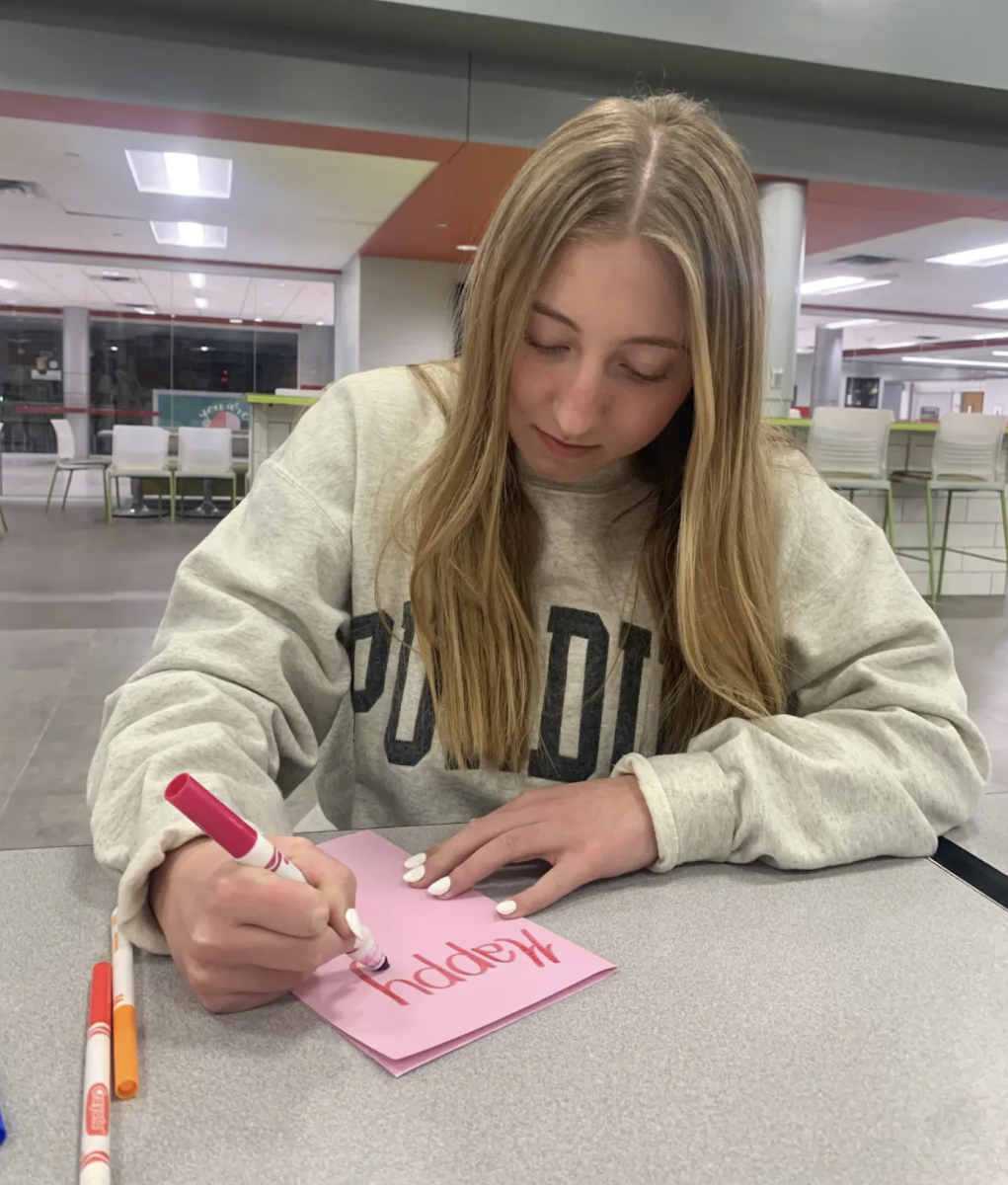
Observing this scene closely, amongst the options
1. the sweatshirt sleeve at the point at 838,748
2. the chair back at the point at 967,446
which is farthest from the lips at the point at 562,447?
the chair back at the point at 967,446

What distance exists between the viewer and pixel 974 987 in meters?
0.57

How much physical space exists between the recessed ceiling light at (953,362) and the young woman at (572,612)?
56.8 ft

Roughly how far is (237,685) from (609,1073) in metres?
0.41

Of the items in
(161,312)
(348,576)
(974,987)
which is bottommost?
(974,987)

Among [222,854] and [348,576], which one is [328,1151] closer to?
[222,854]

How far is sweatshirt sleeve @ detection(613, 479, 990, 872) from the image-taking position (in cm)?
72

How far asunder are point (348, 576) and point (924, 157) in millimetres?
6029

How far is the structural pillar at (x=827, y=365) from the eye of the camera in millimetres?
15578

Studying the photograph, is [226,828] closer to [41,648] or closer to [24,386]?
[41,648]

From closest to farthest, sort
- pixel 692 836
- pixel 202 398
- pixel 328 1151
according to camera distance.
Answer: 1. pixel 328 1151
2. pixel 692 836
3. pixel 202 398

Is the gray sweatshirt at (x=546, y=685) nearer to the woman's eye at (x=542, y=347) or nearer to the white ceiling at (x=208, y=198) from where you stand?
the woman's eye at (x=542, y=347)

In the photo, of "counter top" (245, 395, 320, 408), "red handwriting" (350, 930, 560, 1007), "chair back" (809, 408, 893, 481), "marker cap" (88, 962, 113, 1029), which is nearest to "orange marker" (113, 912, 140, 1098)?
"marker cap" (88, 962, 113, 1029)

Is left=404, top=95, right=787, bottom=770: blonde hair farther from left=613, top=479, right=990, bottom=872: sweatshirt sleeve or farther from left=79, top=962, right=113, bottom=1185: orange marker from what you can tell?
left=79, top=962, right=113, bottom=1185: orange marker

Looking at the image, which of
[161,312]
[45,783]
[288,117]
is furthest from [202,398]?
[45,783]
